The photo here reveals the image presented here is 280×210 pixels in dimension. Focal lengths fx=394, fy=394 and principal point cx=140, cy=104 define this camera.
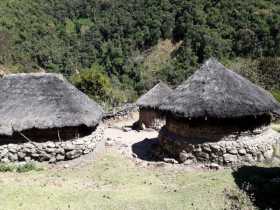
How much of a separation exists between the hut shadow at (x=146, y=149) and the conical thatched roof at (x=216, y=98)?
1.80 m

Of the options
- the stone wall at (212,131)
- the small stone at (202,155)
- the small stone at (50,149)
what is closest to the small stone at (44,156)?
the small stone at (50,149)

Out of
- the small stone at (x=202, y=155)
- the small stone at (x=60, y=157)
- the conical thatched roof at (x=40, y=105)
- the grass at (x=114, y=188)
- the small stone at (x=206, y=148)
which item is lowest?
the grass at (x=114, y=188)

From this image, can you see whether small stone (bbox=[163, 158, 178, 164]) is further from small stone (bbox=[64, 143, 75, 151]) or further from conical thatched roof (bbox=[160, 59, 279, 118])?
small stone (bbox=[64, 143, 75, 151])

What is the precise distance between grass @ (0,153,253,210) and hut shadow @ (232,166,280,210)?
11.9 inches

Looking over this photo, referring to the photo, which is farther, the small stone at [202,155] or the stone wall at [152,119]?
the stone wall at [152,119]

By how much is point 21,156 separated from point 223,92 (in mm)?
6727

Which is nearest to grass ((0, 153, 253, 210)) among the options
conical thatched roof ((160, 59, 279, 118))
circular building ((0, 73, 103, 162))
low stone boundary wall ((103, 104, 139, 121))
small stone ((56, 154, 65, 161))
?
small stone ((56, 154, 65, 161))

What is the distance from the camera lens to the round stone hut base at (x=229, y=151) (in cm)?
1209

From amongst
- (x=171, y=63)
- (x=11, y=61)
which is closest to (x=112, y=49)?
(x=171, y=63)

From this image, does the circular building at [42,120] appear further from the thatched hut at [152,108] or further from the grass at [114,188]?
the thatched hut at [152,108]

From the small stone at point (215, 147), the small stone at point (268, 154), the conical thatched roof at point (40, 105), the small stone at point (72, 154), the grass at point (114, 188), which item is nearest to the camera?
the grass at point (114, 188)

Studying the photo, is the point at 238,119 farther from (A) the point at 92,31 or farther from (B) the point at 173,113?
(A) the point at 92,31

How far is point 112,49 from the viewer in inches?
2282

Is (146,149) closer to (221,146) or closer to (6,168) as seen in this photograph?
(221,146)
